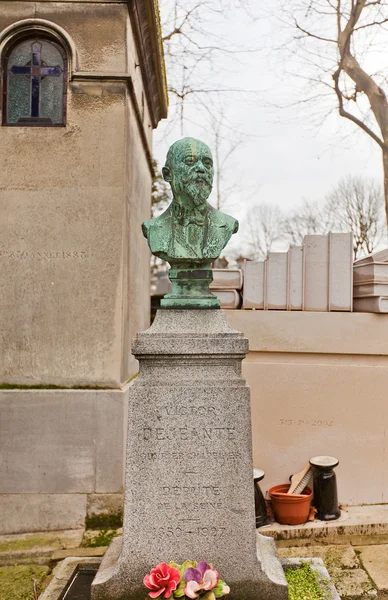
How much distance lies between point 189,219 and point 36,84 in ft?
10.3

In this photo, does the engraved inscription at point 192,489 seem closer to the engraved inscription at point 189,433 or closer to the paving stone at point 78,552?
the engraved inscription at point 189,433

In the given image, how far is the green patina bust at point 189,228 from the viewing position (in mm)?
3270

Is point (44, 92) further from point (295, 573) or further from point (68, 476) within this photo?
point (295, 573)

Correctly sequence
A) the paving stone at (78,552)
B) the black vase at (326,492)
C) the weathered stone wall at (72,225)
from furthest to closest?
the weathered stone wall at (72,225) → the black vase at (326,492) → the paving stone at (78,552)

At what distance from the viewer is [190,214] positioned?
3.39 m

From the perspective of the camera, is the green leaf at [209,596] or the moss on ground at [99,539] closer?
the green leaf at [209,596]

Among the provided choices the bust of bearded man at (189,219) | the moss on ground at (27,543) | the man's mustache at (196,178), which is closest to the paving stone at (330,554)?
the moss on ground at (27,543)

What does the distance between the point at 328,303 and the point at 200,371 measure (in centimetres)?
276

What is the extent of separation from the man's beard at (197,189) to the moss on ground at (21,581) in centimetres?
310

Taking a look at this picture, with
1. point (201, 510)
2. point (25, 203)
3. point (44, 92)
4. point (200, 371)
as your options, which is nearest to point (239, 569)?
point (201, 510)

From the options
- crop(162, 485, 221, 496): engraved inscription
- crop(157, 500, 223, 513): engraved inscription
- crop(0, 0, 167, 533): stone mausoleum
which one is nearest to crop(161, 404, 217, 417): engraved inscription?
crop(162, 485, 221, 496): engraved inscription

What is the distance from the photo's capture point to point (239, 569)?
3146mm

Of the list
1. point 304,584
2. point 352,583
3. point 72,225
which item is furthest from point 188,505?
point 72,225

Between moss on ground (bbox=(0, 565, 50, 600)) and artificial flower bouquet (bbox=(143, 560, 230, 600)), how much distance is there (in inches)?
57.8
